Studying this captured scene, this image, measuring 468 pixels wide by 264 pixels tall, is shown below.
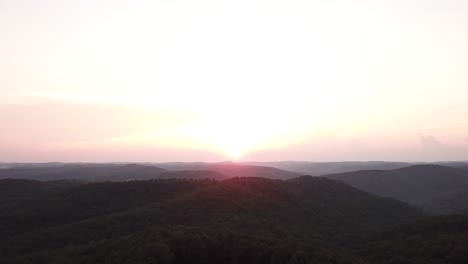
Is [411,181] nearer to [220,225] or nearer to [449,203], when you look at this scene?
[449,203]

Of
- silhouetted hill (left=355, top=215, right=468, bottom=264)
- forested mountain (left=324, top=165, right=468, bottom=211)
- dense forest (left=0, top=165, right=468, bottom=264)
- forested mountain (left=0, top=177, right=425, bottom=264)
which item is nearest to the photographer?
forested mountain (left=0, top=177, right=425, bottom=264)

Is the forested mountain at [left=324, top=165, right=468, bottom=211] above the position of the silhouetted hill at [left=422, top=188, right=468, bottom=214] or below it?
above

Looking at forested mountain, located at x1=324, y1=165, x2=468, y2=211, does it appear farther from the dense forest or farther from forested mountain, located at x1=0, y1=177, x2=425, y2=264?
the dense forest

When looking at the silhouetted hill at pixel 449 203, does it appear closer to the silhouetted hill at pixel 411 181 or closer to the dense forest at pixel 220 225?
the silhouetted hill at pixel 411 181

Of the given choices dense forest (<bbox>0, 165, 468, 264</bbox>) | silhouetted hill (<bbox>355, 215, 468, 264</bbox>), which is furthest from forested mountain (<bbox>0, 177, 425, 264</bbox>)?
silhouetted hill (<bbox>355, 215, 468, 264</bbox>)

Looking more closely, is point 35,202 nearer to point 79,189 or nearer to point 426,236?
point 79,189
